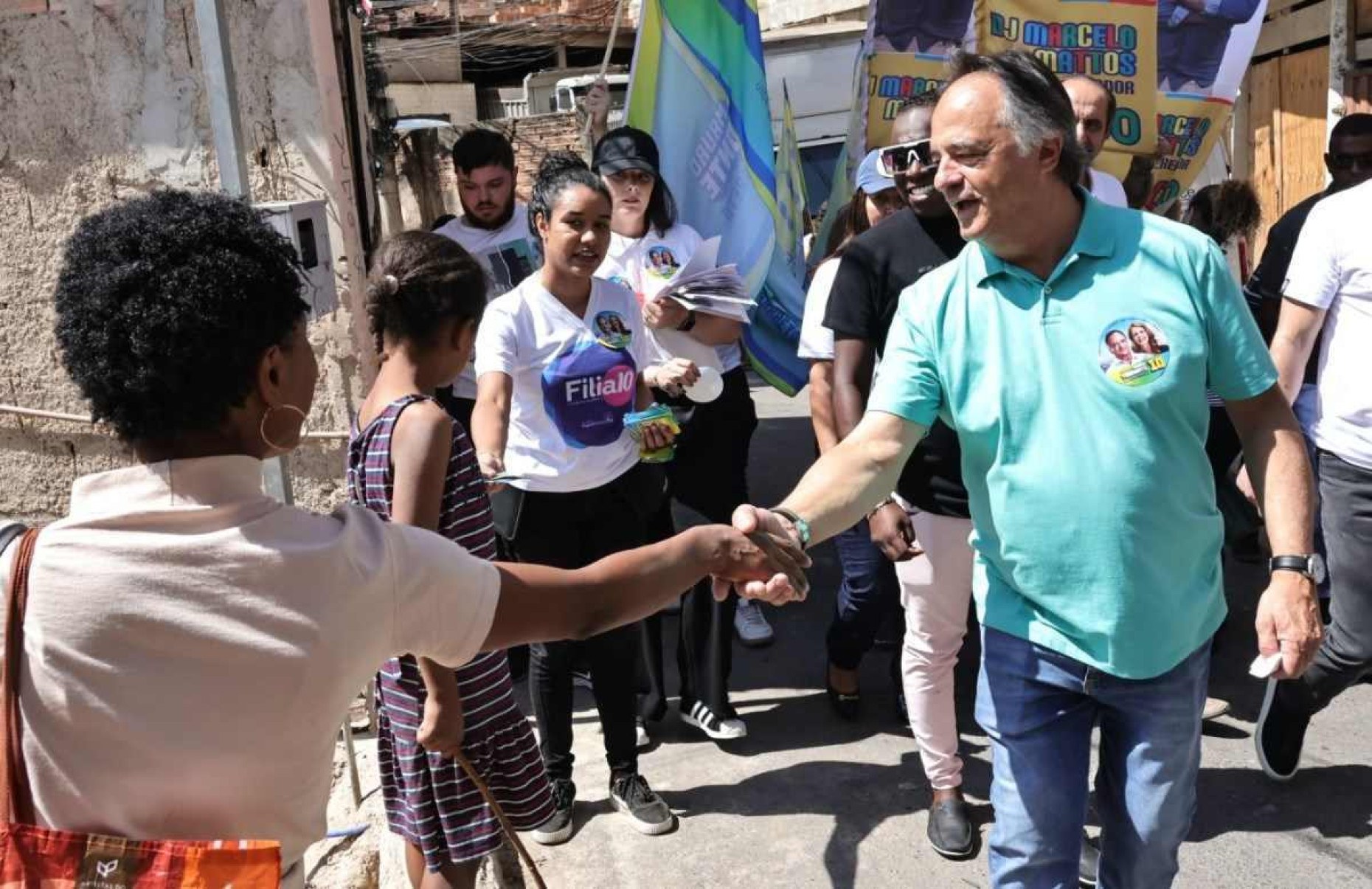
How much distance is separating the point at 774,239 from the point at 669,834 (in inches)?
114

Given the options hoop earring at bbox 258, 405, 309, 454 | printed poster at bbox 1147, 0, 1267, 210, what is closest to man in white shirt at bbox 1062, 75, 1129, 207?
printed poster at bbox 1147, 0, 1267, 210

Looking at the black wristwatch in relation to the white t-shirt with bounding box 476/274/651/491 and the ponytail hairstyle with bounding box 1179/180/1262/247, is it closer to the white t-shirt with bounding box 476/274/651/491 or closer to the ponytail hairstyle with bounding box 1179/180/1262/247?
the white t-shirt with bounding box 476/274/651/491

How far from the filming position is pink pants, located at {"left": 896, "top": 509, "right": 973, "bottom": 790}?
3.53 m

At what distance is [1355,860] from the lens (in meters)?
3.54

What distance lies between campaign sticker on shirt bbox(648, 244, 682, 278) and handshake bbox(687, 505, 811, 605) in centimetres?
250

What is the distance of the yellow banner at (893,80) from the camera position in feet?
19.1

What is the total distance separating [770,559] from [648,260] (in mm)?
2724

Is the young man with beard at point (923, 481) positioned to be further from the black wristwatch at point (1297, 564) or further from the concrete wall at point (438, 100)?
the concrete wall at point (438, 100)

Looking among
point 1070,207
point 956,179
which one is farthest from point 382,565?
point 1070,207

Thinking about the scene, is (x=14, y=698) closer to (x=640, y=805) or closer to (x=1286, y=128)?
(x=640, y=805)

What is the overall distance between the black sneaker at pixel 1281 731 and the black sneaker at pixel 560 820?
2227 millimetres

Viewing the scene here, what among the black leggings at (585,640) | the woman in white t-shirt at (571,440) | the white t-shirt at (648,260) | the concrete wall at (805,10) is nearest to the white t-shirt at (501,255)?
the white t-shirt at (648,260)

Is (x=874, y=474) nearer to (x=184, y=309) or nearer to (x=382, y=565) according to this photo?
(x=382, y=565)

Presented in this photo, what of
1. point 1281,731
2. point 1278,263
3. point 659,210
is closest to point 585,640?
point 659,210
